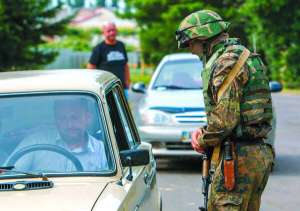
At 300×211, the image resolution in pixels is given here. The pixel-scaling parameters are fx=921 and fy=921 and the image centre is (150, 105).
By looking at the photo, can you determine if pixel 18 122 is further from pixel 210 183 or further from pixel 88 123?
pixel 210 183

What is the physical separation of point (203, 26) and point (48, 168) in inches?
51.7

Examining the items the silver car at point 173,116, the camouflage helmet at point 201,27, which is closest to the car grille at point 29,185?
the camouflage helmet at point 201,27

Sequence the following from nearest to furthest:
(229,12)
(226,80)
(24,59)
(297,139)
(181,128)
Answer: (226,80) < (181,128) < (297,139) < (24,59) < (229,12)

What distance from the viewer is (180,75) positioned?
14.0 meters

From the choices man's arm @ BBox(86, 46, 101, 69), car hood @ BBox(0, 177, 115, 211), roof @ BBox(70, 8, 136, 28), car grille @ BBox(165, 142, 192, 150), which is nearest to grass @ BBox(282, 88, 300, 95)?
man's arm @ BBox(86, 46, 101, 69)

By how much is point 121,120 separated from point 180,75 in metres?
7.52

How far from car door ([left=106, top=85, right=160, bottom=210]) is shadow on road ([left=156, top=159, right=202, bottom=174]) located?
5.53m

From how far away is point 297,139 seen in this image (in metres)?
17.1

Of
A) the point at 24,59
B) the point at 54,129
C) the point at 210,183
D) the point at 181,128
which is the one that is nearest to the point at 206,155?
the point at 210,183

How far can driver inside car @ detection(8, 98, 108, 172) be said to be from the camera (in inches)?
224

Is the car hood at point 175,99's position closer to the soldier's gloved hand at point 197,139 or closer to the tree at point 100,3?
the soldier's gloved hand at point 197,139

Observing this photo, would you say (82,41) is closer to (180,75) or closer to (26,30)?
(26,30)

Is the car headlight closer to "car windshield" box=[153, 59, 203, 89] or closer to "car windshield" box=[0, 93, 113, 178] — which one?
"car windshield" box=[153, 59, 203, 89]

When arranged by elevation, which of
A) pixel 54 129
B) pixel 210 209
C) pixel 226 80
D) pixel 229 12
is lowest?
pixel 229 12
